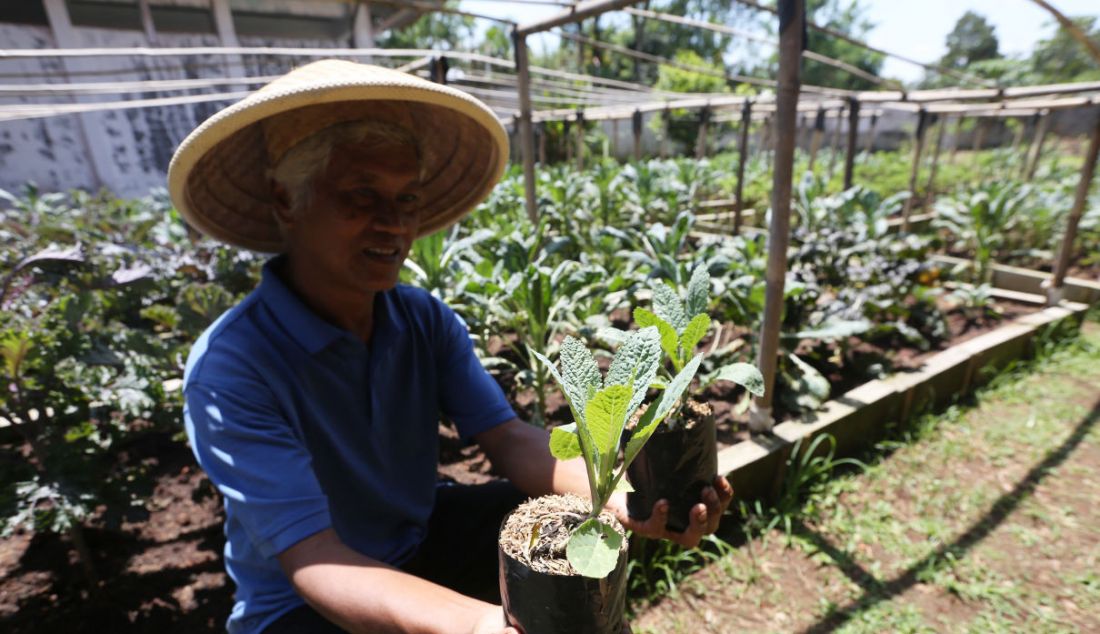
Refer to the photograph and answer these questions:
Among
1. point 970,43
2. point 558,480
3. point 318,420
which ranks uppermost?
point 970,43

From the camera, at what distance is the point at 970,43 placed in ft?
151

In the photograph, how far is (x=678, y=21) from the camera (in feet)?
9.58

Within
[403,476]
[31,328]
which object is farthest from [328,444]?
[31,328]

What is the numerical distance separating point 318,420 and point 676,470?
823 millimetres

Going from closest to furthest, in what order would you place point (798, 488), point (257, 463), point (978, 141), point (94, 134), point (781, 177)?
1. point (257, 463)
2. point (781, 177)
3. point (798, 488)
4. point (978, 141)
5. point (94, 134)

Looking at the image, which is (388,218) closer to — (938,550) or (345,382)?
(345,382)

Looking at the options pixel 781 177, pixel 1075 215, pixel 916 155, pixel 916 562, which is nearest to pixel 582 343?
pixel 781 177

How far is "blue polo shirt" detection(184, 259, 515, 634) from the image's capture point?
1.08 meters

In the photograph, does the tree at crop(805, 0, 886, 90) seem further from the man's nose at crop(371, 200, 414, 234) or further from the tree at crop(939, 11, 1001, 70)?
the man's nose at crop(371, 200, 414, 234)

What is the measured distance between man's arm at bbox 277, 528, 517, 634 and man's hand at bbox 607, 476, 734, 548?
341 millimetres

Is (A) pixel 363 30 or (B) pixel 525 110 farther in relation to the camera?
(A) pixel 363 30

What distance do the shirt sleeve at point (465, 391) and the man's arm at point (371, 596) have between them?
58 cm

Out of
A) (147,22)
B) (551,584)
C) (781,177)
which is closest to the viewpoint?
(551,584)

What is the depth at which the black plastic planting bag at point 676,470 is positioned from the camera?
992 mm
